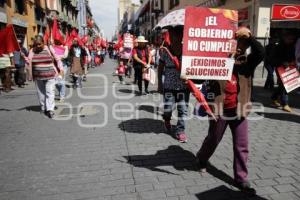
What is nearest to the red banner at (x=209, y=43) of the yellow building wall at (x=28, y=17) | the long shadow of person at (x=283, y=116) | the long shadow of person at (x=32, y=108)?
the long shadow of person at (x=283, y=116)

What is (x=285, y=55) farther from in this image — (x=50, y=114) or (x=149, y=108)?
(x=50, y=114)

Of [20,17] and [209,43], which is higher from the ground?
[20,17]

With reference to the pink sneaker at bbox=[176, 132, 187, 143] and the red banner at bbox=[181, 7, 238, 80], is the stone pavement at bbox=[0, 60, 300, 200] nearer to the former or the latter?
the pink sneaker at bbox=[176, 132, 187, 143]

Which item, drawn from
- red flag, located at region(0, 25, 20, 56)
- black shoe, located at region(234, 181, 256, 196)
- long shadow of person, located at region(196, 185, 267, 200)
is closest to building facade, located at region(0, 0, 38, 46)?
red flag, located at region(0, 25, 20, 56)

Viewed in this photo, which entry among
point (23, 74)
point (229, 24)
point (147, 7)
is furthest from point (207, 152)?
point (147, 7)

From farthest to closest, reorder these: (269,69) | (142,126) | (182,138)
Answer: (269,69) < (142,126) < (182,138)

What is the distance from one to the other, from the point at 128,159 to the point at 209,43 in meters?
2.18

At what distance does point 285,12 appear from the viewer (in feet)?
48.7

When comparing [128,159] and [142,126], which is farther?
[142,126]

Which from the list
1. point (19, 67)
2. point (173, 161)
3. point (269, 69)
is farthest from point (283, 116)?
point (19, 67)

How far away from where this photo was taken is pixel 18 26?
19.9m

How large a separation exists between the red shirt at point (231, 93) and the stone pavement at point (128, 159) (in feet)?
3.30

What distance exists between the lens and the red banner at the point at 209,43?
3541 millimetres

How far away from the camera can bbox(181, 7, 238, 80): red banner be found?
3541 millimetres
